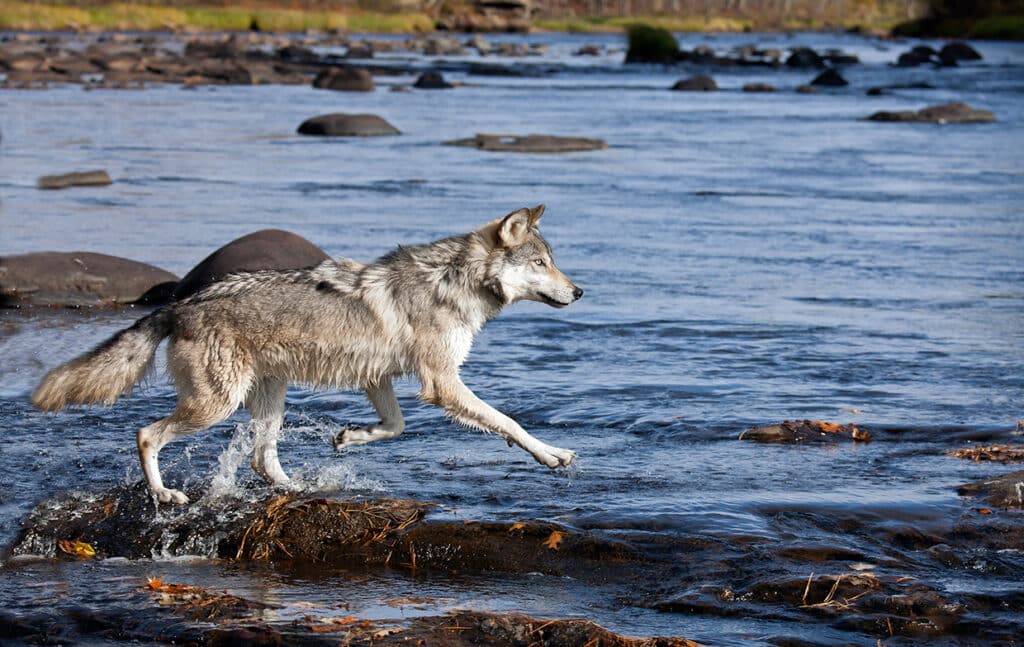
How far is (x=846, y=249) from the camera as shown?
17.5m

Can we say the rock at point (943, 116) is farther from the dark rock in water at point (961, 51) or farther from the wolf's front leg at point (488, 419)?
the dark rock in water at point (961, 51)

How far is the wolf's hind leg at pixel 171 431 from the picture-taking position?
7629mm

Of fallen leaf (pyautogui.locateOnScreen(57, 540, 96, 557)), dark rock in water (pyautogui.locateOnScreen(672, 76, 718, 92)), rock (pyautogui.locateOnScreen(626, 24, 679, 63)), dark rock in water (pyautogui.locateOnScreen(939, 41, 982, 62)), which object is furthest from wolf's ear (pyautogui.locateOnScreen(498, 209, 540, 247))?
dark rock in water (pyautogui.locateOnScreen(939, 41, 982, 62))

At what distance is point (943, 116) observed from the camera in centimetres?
3706

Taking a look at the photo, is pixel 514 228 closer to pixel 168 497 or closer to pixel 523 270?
pixel 523 270

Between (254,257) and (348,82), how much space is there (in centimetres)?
3690

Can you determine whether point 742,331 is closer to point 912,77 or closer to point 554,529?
point 554,529

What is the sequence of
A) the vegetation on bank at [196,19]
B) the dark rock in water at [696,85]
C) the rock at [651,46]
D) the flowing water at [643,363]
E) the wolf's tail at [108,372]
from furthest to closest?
1. the vegetation on bank at [196,19]
2. the rock at [651,46]
3. the dark rock in water at [696,85]
4. the wolf's tail at [108,372]
5. the flowing water at [643,363]

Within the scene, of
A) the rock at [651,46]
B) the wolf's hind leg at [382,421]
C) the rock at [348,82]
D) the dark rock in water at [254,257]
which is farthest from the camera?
the rock at [651,46]

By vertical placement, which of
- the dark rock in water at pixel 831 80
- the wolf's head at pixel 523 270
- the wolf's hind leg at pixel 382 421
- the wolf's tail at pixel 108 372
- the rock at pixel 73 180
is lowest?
the dark rock in water at pixel 831 80

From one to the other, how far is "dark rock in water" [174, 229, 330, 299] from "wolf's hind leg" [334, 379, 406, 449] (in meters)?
4.79

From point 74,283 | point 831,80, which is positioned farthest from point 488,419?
point 831,80

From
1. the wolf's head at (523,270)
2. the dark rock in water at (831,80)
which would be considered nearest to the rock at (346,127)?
the wolf's head at (523,270)

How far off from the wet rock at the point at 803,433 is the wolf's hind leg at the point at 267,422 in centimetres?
320
